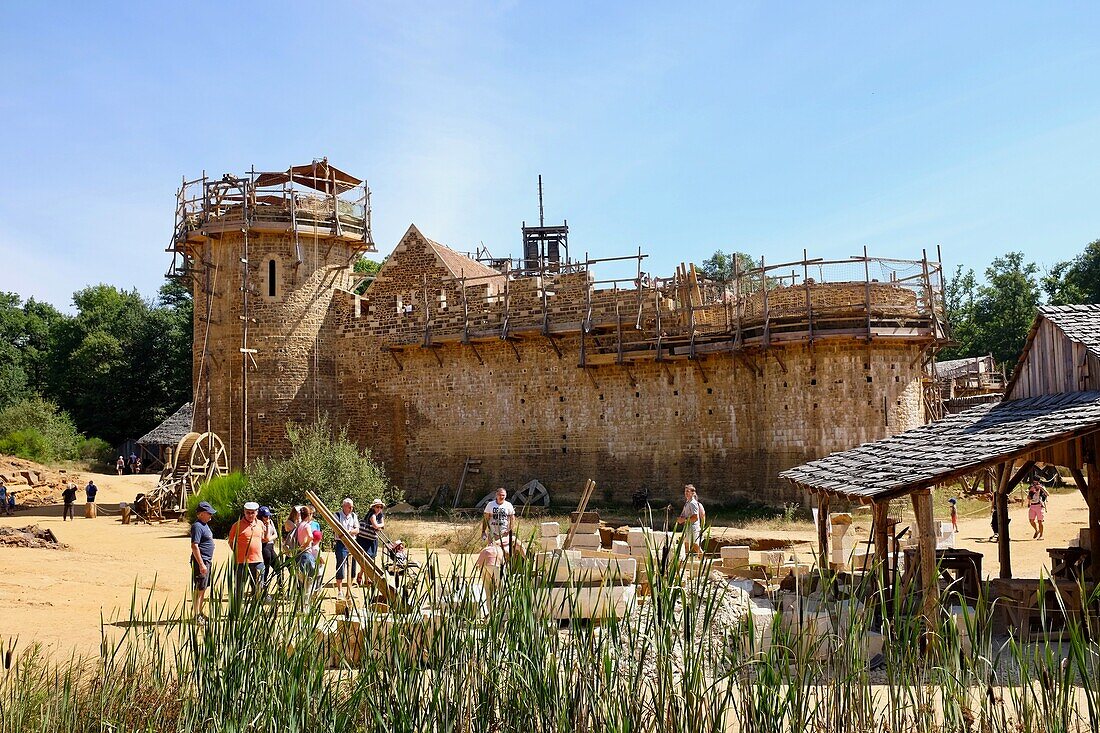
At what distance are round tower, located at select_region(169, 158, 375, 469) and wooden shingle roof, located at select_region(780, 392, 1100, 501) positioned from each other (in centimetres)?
1582

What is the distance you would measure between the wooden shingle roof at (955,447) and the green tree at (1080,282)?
3124 centimetres

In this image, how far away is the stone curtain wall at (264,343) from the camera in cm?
2331

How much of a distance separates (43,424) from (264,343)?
678 inches

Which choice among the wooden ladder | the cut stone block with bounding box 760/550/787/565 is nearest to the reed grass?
the cut stone block with bounding box 760/550/787/565

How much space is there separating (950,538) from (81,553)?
523 inches

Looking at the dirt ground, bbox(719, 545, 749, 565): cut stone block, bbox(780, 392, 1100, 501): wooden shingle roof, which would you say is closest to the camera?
bbox(780, 392, 1100, 501): wooden shingle roof

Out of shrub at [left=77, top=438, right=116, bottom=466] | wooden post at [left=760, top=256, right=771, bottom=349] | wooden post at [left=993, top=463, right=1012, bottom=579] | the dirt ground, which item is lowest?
the dirt ground

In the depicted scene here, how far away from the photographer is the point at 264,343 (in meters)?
23.4

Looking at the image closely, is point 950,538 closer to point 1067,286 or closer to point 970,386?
point 970,386

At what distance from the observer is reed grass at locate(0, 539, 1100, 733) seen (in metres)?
5.29

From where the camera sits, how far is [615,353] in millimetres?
21406

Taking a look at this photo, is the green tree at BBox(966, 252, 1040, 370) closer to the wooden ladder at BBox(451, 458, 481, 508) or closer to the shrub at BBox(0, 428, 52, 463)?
the wooden ladder at BBox(451, 458, 481, 508)

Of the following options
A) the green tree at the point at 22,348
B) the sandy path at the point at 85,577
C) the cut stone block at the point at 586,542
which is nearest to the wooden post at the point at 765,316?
the cut stone block at the point at 586,542

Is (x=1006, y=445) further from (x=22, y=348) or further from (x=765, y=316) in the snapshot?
(x=22, y=348)
